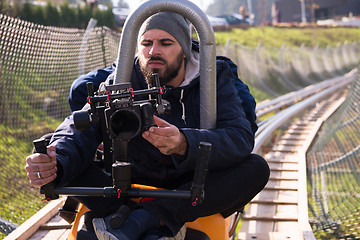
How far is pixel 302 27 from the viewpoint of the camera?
1528 inches

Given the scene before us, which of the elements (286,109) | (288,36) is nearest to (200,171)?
(286,109)

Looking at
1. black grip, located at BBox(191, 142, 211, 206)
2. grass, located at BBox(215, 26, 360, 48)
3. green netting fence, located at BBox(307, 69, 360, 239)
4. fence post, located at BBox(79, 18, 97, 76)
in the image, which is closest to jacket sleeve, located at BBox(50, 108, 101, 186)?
black grip, located at BBox(191, 142, 211, 206)

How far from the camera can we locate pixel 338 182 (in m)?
6.50

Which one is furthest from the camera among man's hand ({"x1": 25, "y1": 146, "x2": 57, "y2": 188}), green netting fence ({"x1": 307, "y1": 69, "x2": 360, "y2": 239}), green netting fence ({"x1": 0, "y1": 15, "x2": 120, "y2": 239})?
green netting fence ({"x1": 0, "y1": 15, "x2": 120, "y2": 239})

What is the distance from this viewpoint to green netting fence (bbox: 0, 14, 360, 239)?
15.2 feet

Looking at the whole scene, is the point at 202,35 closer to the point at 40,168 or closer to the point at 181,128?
the point at 181,128

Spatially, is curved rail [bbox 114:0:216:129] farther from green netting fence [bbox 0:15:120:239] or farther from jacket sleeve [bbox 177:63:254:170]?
green netting fence [bbox 0:15:120:239]

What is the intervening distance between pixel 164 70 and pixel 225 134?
1.56 feet

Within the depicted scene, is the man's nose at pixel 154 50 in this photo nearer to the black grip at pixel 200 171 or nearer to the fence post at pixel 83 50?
the black grip at pixel 200 171

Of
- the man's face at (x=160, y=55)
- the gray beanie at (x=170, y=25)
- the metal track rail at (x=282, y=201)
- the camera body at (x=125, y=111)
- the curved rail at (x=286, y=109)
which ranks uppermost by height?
the gray beanie at (x=170, y=25)

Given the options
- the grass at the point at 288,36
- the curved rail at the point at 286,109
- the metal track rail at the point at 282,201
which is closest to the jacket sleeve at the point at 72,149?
the metal track rail at the point at 282,201

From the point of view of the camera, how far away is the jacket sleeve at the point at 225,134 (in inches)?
90.7

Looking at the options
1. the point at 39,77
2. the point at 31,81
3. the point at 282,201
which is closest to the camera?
the point at 282,201

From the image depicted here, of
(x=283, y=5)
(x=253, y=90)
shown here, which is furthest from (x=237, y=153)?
(x=283, y=5)
